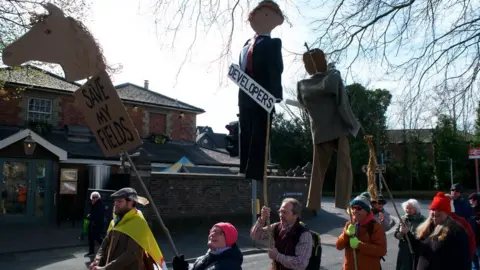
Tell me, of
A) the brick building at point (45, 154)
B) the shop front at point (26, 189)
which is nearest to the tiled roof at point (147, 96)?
the brick building at point (45, 154)

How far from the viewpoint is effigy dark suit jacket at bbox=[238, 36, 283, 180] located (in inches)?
148

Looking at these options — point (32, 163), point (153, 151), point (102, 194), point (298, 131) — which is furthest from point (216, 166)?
point (298, 131)

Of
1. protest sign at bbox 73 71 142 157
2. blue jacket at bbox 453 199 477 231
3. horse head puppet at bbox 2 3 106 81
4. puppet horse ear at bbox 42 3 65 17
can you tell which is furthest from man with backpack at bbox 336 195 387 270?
blue jacket at bbox 453 199 477 231

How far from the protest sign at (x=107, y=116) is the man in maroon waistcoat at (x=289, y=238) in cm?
131

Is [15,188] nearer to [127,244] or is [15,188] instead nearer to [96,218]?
[96,218]

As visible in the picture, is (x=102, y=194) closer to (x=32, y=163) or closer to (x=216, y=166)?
(x=32, y=163)

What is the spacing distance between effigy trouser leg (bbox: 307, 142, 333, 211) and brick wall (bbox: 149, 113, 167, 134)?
2235cm

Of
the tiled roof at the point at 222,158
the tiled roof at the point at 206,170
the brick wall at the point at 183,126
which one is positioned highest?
the brick wall at the point at 183,126

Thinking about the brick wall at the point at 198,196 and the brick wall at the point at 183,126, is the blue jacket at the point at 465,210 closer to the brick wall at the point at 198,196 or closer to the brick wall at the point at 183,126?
the brick wall at the point at 198,196

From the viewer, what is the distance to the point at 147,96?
26984 millimetres

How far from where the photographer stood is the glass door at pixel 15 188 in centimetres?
1870

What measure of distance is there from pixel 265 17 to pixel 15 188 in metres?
18.1

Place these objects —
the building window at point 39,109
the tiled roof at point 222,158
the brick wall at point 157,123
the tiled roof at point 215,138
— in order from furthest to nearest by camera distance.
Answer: the tiled roof at point 215,138 < the tiled roof at point 222,158 < the brick wall at point 157,123 < the building window at point 39,109

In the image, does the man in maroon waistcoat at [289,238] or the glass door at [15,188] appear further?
the glass door at [15,188]
